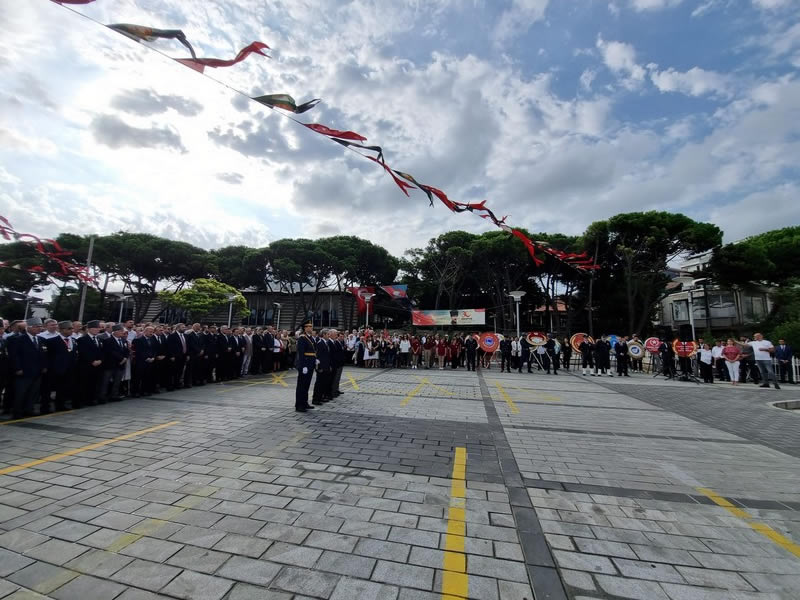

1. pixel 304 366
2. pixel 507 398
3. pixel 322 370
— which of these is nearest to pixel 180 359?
pixel 322 370

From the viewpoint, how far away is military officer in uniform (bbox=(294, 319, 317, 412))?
7.82m

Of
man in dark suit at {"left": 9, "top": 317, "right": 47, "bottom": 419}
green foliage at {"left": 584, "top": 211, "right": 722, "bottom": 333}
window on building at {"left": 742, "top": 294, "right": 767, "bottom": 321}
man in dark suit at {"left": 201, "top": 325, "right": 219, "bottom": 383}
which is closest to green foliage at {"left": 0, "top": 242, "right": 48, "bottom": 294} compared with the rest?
man in dark suit at {"left": 201, "top": 325, "right": 219, "bottom": 383}

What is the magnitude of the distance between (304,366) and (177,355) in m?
5.08

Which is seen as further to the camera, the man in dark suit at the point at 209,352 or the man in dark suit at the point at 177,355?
the man in dark suit at the point at 209,352

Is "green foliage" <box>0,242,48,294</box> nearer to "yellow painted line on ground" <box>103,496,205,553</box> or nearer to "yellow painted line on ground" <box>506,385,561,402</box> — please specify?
"yellow painted line on ground" <box>103,496,205,553</box>

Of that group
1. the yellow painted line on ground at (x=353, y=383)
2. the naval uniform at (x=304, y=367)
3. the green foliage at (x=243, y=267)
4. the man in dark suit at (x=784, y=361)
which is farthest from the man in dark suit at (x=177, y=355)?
the green foliage at (x=243, y=267)

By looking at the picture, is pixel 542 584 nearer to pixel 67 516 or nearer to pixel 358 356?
pixel 67 516

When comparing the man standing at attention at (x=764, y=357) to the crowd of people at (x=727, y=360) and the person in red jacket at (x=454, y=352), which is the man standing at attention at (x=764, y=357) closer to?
the crowd of people at (x=727, y=360)

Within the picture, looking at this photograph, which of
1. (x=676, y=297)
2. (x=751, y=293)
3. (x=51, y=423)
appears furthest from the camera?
(x=676, y=297)

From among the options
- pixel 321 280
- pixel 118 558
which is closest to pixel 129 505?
pixel 118 558

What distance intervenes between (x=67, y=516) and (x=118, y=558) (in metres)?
1.07

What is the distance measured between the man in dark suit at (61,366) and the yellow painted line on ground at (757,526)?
1114 centimetres

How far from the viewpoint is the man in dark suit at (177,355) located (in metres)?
10.2

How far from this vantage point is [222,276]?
4047 cm
